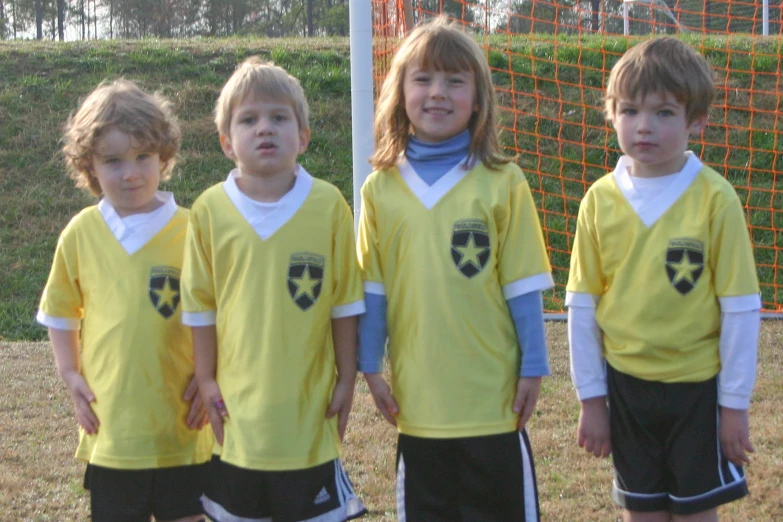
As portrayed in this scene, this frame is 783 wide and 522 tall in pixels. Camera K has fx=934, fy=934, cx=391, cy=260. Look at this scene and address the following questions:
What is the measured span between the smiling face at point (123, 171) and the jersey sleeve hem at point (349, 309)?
2.00 ft

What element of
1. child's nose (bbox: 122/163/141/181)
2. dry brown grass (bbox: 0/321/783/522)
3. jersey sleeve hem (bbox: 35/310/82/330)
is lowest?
dry brown grass (bbox: 0/321/783/522)

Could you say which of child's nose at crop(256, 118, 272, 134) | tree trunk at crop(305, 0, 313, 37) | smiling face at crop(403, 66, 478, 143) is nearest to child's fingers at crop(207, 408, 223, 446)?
child's nose at crop(256, 118, 272, 134)

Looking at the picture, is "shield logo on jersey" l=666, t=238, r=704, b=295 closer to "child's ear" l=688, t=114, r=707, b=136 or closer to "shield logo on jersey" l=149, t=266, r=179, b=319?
"child's ear" l=688, t=114, r=707, b=136

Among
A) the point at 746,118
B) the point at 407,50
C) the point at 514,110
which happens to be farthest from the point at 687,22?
the point at 407,50

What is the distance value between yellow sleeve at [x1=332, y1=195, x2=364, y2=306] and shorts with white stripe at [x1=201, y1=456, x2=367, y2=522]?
416 mm

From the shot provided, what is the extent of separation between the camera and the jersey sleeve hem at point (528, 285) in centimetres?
230

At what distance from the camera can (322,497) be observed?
232 centimetres

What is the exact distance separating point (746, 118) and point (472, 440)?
8345 millimetres

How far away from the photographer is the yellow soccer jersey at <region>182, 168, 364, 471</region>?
2.26 meters

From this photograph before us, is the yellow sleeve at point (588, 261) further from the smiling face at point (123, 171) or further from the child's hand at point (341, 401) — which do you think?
the smiling face at point (123, 171)

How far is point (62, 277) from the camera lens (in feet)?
8.29

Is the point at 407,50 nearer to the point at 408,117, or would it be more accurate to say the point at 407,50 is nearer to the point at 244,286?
→ the point at 408,117

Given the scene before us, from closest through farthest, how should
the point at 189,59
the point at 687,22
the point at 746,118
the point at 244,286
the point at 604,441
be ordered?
the point at 244,286, the point at 604,441, the point at 746,118, the point at 189,59, the point at 687,22

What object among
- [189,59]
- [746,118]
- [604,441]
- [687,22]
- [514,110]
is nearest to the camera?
[604,441]
